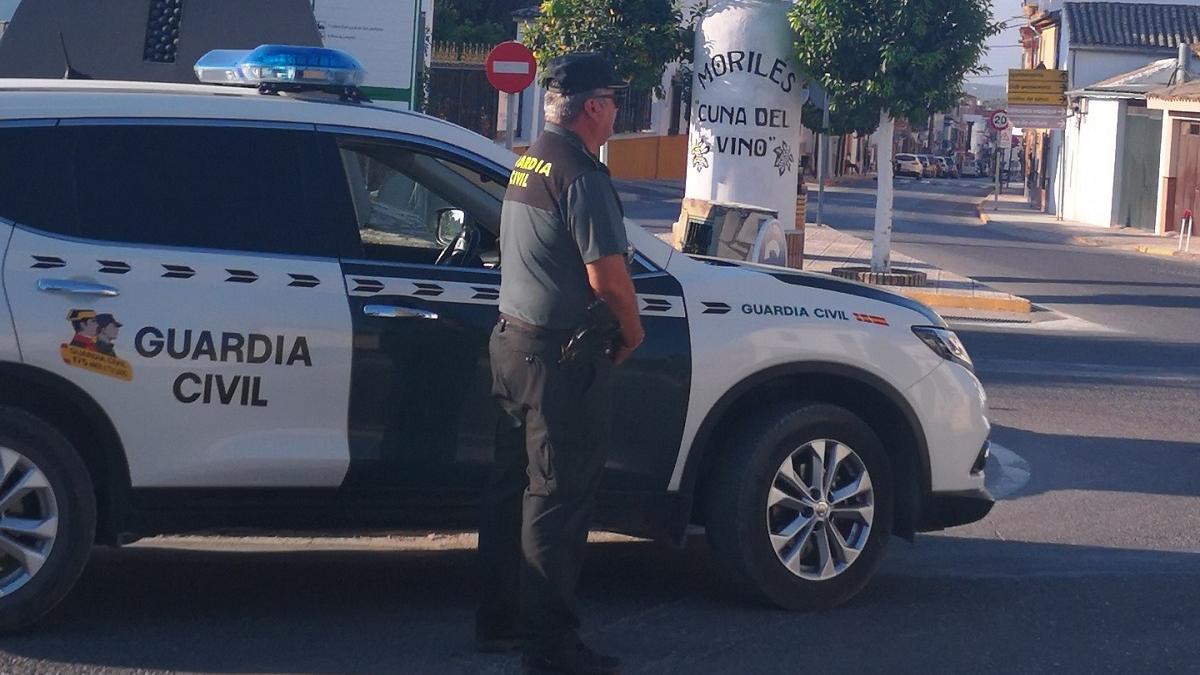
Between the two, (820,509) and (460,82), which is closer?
(820,509)

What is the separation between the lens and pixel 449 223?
568 centimetres

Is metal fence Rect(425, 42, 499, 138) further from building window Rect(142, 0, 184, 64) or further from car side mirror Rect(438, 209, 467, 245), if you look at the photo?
car side mirror Rect(438, 209, 467, 245)

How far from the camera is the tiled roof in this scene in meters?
45.3

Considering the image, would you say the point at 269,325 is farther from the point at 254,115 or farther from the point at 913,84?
the point at 913,84

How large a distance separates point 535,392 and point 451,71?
3253 cm

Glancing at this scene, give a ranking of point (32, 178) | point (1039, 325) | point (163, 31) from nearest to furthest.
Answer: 1. point (32, 178)
2. point (163, 31)
3. point (1039, 325)

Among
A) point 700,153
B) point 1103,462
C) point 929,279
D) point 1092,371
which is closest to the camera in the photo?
point 1103,462

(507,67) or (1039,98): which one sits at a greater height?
(1039,98)

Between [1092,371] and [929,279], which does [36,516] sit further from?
[929,279]

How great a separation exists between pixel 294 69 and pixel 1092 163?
41049 mm

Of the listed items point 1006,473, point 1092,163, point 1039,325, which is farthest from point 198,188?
point 1092,163

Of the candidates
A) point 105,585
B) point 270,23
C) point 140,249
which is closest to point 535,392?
point 140,249

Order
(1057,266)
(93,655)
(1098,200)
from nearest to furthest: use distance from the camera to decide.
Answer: (93,655) → (1057,266) → (1098,200)

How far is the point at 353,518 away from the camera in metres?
5.38
